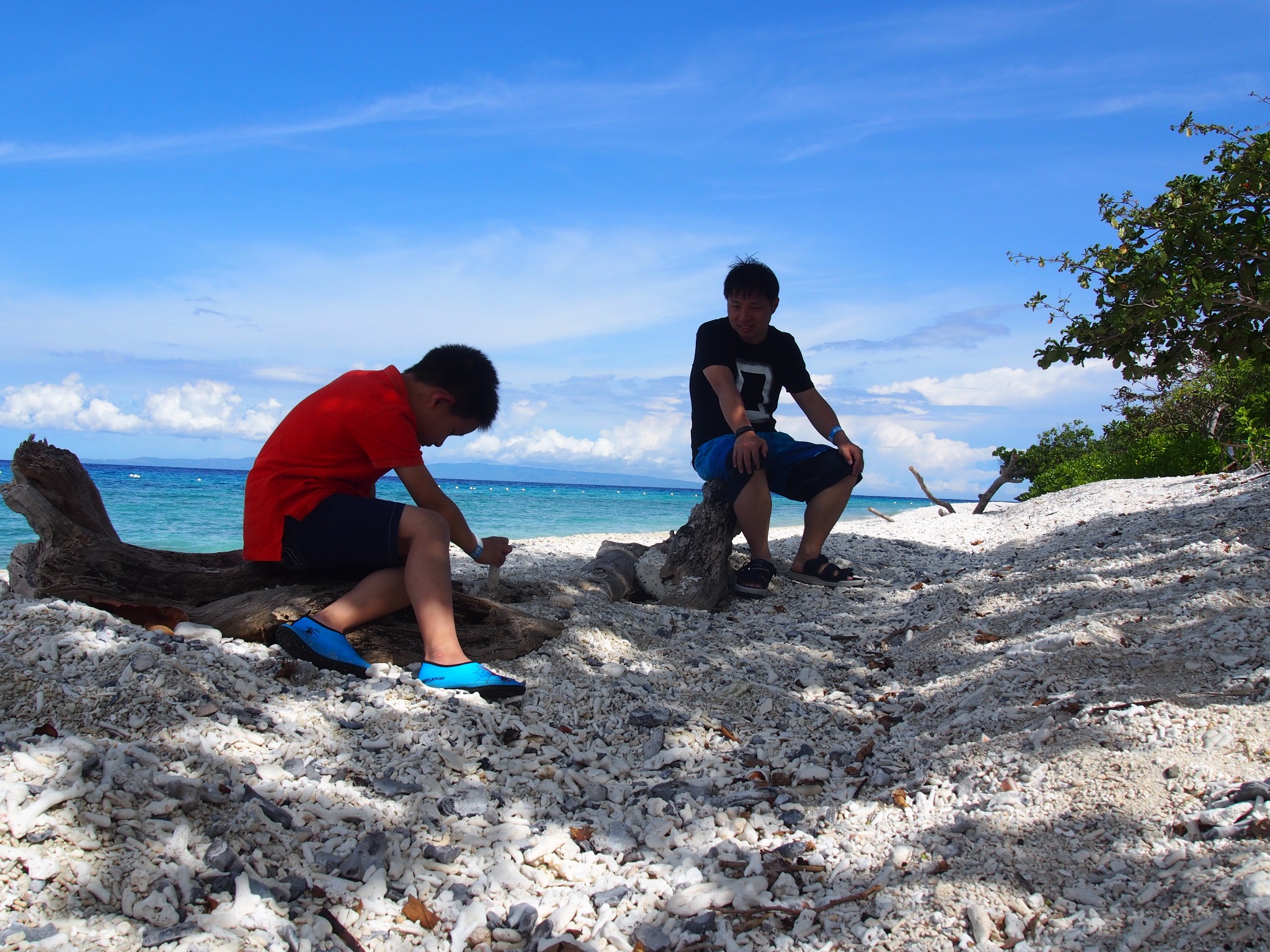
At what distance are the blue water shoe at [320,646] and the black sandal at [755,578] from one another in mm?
3289

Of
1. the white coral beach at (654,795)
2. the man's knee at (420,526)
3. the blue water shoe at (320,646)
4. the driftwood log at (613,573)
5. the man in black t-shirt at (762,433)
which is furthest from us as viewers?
the man in black t-shirt at (762,433)

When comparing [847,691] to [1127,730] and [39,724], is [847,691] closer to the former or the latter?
[1127,730]

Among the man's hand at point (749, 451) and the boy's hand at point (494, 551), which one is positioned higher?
the man's hand at point (749, 451)

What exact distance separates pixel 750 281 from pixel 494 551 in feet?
10.8

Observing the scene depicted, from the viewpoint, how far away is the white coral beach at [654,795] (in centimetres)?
202

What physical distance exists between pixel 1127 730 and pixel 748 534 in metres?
3.82

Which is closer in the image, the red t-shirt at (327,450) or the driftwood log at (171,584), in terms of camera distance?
the red t-shirt at (327,450)

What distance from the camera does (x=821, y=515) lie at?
21.8ft

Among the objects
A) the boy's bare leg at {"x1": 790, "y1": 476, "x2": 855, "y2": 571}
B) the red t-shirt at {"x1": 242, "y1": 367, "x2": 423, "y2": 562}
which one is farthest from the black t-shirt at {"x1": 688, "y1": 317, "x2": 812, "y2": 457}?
the red t-shirt at {"x1": 242, "y1": 367, "x2": 423, "y2": 562}

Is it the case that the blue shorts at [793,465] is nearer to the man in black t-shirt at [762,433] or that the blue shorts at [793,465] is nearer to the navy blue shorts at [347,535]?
the man in black t-shirt at [762,433]

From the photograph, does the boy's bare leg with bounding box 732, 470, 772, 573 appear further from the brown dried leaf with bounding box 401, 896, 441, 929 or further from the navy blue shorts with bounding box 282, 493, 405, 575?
the brown dried leaf with bounding box 401, 896, 441, 929

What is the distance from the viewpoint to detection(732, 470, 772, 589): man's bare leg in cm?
627

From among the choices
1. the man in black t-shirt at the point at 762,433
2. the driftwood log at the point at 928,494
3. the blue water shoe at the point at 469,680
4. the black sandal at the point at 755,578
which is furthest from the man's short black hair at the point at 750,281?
the driftwood log at the point at 928,494

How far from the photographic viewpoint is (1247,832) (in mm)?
2057
